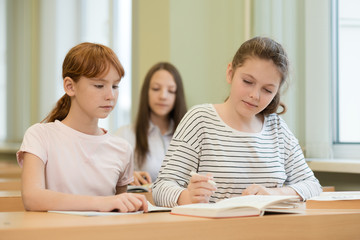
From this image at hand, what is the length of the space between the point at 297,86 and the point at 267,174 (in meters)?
→ 0.90

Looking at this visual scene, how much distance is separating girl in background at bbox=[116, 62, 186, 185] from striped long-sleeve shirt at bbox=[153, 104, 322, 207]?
1.32m

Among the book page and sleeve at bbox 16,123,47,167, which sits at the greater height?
sleeve at bbox 16,123,47,167

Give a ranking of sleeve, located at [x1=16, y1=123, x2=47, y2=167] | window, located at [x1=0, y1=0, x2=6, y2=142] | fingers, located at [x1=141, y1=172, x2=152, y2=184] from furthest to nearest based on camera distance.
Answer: window, located at [x1=0, y1=0, x2=6, y2=142] < fingers, located at [x1=141, y1=172, x2=152, y2=184] < sleeve, located at [x1=16, y1=123, x2=47, y2=167]

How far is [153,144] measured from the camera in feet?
10.1

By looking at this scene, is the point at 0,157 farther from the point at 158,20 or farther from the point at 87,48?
the point at 87,48

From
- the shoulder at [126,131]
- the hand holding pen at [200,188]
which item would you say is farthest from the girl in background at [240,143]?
the shoulder at [126,131]

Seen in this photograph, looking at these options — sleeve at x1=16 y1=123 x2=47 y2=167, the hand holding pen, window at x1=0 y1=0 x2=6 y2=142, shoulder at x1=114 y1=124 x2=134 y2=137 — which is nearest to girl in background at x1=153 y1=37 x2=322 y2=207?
the hand holding pen

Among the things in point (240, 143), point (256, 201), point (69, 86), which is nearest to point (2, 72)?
point (69, 86)

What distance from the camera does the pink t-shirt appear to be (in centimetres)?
165

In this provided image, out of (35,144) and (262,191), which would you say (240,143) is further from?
(35,144)

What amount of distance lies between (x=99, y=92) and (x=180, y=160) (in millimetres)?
328

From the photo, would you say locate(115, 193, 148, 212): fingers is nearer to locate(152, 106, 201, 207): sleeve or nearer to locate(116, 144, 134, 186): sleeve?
locate(152, 106, 201, 207): sleeve

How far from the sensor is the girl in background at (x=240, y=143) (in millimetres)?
1632

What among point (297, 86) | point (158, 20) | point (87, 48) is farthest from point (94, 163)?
point (158, 20)
